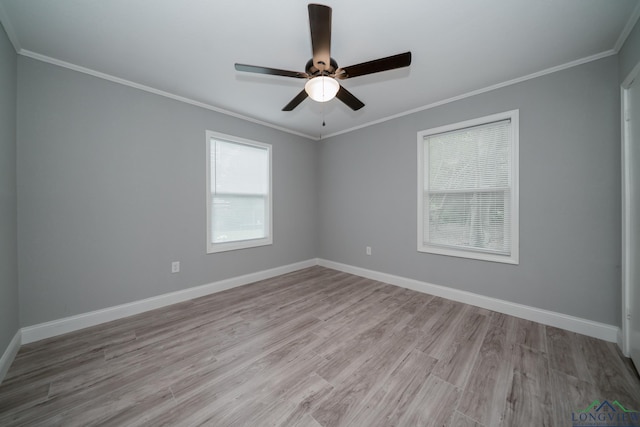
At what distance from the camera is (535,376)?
1602mm

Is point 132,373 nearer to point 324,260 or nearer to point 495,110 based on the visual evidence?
point 324,260

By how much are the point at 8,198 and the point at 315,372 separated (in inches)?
109

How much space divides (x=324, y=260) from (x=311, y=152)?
218 centimetres

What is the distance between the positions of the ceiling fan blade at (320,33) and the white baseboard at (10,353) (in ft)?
10.2

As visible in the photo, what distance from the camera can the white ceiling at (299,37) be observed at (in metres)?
1.59

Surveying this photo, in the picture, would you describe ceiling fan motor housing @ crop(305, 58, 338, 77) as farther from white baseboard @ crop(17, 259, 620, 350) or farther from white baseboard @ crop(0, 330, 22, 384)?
white baseboard @ crop(0, 330, 22, 384)


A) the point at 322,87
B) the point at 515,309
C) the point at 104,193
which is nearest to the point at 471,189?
the point at 515,309

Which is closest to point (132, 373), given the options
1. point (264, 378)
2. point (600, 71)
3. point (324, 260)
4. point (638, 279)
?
point (264, 378)

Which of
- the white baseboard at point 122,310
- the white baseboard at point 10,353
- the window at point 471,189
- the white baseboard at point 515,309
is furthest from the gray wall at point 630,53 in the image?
the white baseboard at point 10,353

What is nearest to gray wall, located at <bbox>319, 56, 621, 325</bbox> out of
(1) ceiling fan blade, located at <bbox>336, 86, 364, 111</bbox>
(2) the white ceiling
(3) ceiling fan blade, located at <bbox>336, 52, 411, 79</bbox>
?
(2) the white ceiling

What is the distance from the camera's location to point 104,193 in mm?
2365

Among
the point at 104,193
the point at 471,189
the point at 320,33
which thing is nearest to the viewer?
the point at 320,33

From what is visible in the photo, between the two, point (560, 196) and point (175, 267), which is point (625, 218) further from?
point (175, 267)

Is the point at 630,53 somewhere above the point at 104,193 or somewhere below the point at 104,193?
above
